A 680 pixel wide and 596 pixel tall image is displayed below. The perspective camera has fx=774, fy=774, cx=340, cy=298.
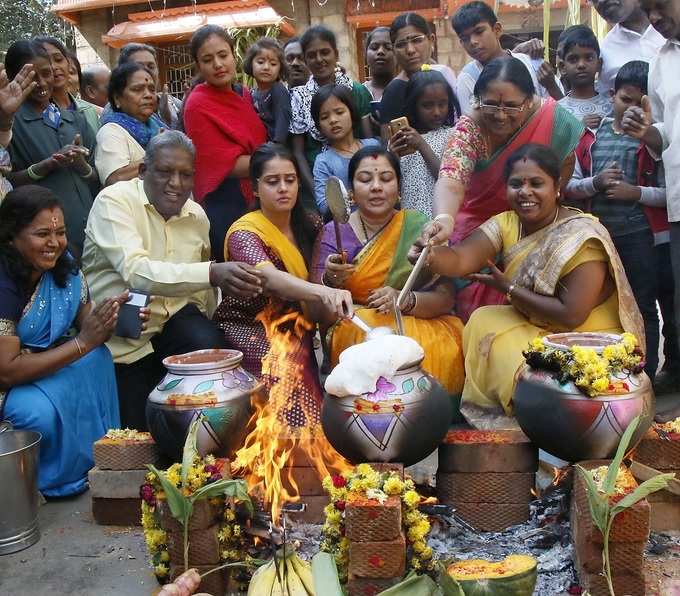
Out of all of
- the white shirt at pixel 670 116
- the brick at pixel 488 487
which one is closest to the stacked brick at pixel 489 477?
the brick at pixel 488 487

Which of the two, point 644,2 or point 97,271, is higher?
point 644,2

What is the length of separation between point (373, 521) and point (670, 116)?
277cm

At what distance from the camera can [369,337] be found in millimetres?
2879

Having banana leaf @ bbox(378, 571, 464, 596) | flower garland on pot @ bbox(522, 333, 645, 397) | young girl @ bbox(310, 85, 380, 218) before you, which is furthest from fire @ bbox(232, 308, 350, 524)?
young girl @ bbox(310, 85, 380, 218)

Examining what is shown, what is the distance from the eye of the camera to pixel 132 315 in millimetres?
3623

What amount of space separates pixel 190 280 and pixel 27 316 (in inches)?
29.1

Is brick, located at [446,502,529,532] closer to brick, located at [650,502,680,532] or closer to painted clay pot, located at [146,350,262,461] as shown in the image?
brick, located at [650,502,680,532]

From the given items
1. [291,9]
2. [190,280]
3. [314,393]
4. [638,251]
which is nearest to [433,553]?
[314,393]

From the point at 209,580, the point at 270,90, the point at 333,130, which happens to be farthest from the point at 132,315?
the point at 270,90

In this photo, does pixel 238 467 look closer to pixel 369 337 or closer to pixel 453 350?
pixel 369 337

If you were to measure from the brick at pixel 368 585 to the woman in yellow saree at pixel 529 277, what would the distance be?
1293 millimetres

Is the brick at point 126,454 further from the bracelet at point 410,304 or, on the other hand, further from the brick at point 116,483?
the bracelet at point 410,304

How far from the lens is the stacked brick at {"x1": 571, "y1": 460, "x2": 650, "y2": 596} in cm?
233

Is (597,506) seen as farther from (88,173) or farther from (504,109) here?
(88,173)
